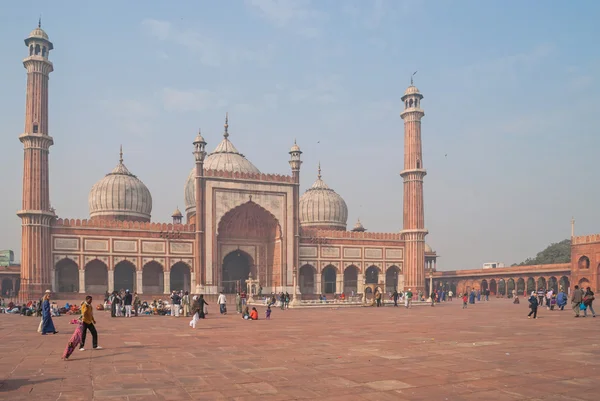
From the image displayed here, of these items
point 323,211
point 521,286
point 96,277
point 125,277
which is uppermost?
point 323,211

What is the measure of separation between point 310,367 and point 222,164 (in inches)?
1525

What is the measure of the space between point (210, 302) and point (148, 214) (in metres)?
12.6

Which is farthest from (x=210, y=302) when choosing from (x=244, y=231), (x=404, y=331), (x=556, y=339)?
(x=556, y=339)

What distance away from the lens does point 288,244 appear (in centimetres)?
4103

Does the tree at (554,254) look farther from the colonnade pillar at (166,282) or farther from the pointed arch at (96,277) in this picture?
the pointed arch at (96,277)

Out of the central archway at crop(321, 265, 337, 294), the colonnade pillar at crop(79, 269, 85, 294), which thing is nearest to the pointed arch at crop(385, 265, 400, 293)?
the central archway at crop(321, 265, 337, 294)

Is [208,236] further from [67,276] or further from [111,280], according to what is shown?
[67,276]

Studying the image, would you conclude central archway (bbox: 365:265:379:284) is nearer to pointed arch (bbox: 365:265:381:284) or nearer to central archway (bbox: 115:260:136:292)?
pointed arch (bbox: 365:265:381:284)

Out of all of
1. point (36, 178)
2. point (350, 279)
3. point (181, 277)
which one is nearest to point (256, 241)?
point (181, 277)

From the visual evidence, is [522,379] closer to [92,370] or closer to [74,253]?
[92,370]

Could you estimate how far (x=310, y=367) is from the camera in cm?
858

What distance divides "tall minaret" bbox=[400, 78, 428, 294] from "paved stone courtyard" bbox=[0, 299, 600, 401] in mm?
31312

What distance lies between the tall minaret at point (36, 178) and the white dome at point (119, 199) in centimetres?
870

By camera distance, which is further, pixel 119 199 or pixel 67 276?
pixel 119 199
